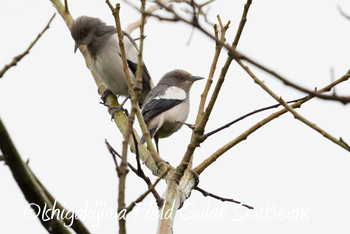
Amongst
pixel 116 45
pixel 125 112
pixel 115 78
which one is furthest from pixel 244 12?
pixel 116 45

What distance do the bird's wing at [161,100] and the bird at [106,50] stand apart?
1.17ft

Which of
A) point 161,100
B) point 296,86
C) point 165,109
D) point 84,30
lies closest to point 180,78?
point 161,100

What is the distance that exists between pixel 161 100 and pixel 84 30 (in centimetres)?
160

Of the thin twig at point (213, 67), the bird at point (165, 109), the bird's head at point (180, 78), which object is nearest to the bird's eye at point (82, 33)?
the bird at point (165, 109)

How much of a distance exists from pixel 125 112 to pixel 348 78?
10.8ft

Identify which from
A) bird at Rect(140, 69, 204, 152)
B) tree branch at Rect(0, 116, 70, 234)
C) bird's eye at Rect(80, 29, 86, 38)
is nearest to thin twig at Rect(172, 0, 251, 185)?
tree branch at Rect(0, 116, 70, 234)

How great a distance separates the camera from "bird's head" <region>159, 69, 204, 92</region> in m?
8.40

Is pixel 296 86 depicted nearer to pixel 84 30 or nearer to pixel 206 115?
pixel 206 115

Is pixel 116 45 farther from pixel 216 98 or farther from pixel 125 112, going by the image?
pixel 216 98

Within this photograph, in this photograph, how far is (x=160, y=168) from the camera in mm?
4023

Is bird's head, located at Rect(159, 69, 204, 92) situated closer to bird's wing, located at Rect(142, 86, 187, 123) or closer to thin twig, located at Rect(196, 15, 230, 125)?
bird's wing, located at Rect(142, 86, 187, 123)

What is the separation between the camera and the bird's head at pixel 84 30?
743cm

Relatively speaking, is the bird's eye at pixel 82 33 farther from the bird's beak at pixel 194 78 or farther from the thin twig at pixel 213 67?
the thin twig at pixel 213 67

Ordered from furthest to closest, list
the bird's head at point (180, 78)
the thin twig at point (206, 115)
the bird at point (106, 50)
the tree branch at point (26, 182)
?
the bird's head at point (180, 78), the bird at point (106, 50), the thin twig at point (206, 115), the tree branch at point (26, 182)
